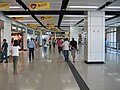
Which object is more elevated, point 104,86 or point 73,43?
point 73,43

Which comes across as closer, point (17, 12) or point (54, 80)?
point (54, 80)

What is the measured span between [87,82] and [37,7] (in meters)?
4.89

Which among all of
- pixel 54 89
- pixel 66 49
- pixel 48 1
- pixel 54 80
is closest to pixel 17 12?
pixel 66 49

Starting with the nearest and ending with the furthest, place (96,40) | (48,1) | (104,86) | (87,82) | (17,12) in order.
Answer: (104,86) → (87,82) → (48,1) → (96,40) → (17,12)

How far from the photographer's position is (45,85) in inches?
299

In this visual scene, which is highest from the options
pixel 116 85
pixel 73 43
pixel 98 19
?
pixel 98 19

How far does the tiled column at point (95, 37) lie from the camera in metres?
15.0

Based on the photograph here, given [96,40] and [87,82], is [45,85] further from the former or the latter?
[96,40]

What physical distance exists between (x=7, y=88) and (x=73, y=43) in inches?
355

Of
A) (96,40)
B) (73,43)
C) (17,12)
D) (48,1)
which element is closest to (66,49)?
(73,43)

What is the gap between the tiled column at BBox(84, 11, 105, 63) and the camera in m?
15.0

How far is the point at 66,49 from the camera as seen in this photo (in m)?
16.0

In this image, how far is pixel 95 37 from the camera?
592 inches

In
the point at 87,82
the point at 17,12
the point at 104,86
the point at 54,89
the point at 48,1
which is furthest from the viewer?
the point at 17,12
